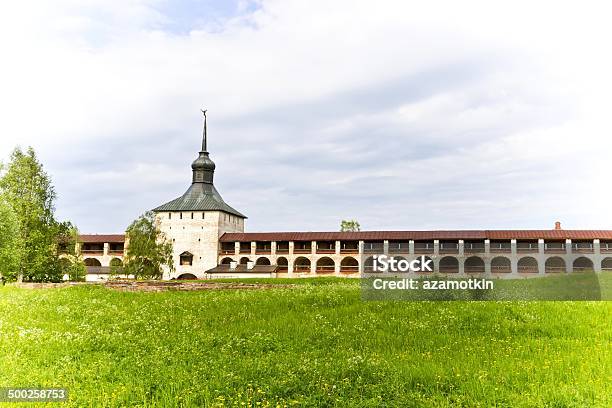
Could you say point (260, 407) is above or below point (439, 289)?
below

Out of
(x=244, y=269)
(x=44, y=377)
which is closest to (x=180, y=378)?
(x=44, y=377)

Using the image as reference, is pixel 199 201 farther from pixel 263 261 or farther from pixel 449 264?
pixel 449 264

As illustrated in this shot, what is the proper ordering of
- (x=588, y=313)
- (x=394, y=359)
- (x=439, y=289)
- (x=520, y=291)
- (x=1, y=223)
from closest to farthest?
(x=394, y=359) → (x=588, y=313) → (x=439, y=289) → (x=520, y=291) → (x=1, y=223)

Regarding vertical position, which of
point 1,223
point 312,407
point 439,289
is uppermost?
point 1,223

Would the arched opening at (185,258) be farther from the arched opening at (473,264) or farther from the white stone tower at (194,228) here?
the arched opening at (473,264)

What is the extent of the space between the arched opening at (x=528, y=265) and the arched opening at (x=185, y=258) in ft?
119

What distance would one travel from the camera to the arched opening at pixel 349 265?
5775 cm

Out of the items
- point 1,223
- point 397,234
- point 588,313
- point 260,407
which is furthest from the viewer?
point 397,234

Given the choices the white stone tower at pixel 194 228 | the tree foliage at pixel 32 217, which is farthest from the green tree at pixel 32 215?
the white stone tower at pixel 194 228

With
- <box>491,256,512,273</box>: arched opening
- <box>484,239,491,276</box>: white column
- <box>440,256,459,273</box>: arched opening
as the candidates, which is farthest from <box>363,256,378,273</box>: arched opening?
<box>491,256,512,273</box>: arched opening

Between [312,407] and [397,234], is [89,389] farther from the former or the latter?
[397,234]

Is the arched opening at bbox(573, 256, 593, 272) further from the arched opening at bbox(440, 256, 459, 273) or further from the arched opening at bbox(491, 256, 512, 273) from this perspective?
the arched opening at bbox(440, 256, 459, 273)

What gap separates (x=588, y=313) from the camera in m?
15.5

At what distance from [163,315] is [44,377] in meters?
6.07
